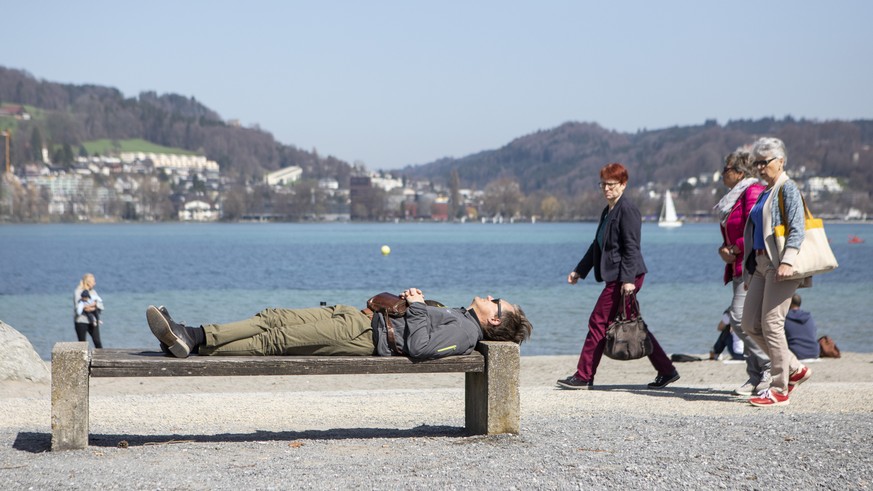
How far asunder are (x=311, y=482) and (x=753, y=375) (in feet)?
15.0

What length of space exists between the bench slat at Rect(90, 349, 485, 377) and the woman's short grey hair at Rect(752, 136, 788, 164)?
290cm

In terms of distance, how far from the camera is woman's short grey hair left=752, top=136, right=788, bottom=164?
7254 millimetres

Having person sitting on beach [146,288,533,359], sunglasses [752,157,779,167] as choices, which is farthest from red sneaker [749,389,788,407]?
person sitting on beach [146,288,533,359]

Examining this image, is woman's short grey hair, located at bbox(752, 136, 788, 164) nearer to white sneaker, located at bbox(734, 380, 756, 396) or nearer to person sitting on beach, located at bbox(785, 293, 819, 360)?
white sneaker, located at bbox(734, 380, 756, 396)

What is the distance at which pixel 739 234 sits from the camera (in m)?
8.08

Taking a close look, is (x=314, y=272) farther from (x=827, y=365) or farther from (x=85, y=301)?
(x=827, y=365)

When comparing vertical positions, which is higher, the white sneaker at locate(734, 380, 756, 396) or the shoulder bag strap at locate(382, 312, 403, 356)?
the shoulder bag strap at locate(382, 312, 403, 356)

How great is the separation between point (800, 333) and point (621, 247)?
17.5ft

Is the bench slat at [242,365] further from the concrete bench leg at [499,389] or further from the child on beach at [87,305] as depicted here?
the child on beach at [87,305]

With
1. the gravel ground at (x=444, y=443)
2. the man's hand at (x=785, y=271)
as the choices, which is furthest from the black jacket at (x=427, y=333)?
the man's hand at (x=785, y=271)

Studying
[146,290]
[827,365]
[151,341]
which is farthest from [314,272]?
[827,365]

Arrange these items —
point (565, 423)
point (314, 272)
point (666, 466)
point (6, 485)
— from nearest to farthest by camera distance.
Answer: point (6, 485) → point (666, 466) → point (565, 423) → point (314, 272)

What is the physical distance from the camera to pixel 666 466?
5336 millimetres

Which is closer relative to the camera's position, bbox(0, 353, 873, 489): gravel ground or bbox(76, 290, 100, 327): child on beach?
bbox(0, 353, 873, 489): gravel ground
